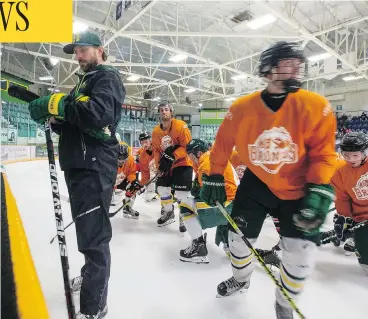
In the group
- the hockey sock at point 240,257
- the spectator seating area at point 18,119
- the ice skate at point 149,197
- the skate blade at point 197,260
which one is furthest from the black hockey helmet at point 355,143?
the spectator seating area at point 18,119

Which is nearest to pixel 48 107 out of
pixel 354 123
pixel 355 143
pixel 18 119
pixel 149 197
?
pixel 355 143

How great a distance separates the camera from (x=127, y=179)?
364 cm

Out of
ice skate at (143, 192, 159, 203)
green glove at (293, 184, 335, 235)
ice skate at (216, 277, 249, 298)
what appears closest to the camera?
green glove at (293, 184, 335, 235)

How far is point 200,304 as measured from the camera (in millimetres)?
1495

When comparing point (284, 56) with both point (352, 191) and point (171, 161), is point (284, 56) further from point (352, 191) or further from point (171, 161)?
point (171, 161)

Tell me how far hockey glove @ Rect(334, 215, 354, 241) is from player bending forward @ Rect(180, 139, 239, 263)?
0.83m

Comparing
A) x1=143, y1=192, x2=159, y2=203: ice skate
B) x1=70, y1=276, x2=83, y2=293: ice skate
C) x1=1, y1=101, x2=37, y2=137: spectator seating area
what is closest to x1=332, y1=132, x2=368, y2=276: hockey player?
x1=70, y1=276, x2=83, y2=293: ice skate

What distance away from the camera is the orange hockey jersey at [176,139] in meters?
3.05

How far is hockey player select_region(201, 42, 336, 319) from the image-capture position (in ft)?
3.80

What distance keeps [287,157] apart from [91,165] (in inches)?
30.1

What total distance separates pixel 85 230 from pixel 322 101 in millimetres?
1029

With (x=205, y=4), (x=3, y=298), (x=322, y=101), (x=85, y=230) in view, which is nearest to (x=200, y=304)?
(x=85, y=230)

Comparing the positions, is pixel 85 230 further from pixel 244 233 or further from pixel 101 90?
pixel 244 233

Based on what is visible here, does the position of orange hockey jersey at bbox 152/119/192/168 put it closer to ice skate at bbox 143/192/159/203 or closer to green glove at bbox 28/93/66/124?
ice skate at bbox 143/192/159/203
